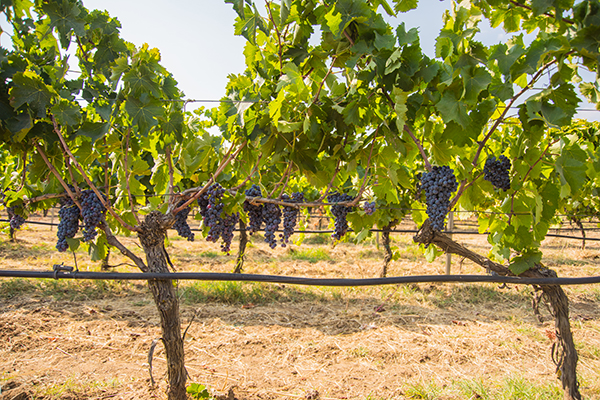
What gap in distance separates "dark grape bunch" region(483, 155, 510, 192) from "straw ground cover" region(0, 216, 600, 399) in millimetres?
1889

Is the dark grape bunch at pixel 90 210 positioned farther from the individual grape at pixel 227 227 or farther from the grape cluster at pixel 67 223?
A: the individual grape at pixel 227 227

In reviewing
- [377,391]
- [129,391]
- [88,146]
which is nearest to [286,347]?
[377,391]

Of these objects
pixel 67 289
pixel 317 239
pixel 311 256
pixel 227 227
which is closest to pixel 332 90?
pixel 227 227

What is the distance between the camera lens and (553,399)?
2873mm

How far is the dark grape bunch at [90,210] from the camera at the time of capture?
90.7 inches

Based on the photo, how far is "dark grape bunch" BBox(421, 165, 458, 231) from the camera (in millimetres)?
2139

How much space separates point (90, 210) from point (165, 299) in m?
0.78

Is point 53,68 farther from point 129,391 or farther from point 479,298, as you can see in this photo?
point 479,298

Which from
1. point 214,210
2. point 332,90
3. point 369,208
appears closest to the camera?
point 332,90

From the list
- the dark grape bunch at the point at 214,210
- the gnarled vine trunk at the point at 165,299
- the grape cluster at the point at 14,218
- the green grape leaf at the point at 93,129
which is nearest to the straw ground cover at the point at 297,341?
the gnarled vine trunk at the point at 165,299

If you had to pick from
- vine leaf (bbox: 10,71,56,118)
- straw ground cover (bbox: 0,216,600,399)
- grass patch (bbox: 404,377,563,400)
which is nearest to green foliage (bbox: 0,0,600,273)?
vine leaf (bbox: 10,71,56,118)

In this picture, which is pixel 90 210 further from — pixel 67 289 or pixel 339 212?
pixel 67 289

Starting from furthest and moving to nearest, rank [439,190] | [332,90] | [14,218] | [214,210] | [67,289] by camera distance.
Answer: [67,289], [14,218], [214,210], [439,190], [332,90]

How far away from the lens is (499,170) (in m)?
2.38
